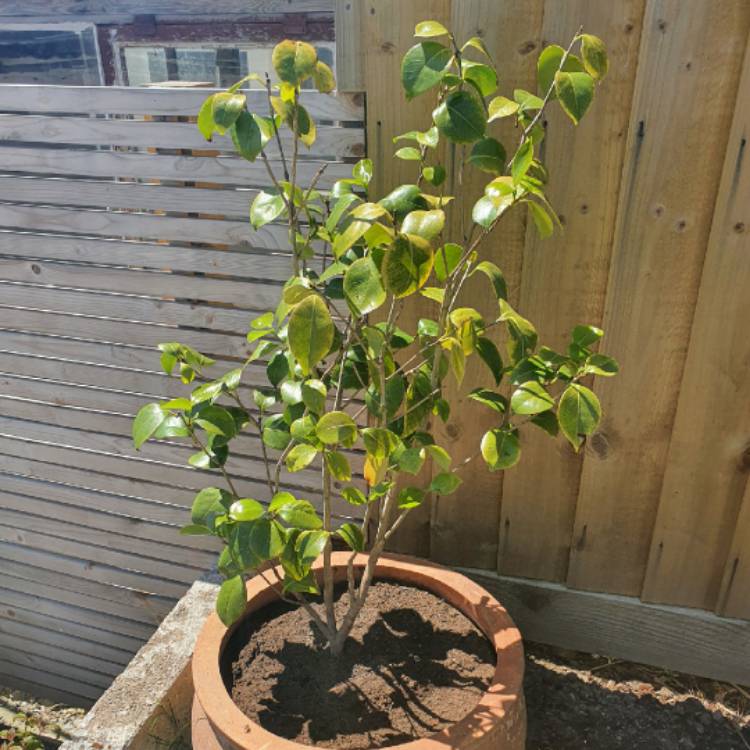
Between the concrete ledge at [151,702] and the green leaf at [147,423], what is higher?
the green leaf at [147,423]

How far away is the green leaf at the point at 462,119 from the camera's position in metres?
1.12

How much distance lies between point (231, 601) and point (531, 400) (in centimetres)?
62

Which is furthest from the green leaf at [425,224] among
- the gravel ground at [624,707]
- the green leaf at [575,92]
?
the gravel ground at [624,707]

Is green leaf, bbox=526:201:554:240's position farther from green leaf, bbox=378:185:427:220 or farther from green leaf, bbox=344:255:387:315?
green leaf, bbox=344:255:387:315

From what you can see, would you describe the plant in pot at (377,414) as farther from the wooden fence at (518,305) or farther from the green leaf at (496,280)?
the wooden fence at (518,305)

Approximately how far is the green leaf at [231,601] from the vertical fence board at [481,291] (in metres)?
0.72

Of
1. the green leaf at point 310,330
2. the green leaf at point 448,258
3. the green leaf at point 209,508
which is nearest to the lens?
the green leaf at point 310,330

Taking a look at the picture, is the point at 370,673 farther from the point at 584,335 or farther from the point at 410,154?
the point at 410,154

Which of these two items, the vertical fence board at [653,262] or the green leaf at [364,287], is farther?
the vertical fence board at [653,262]

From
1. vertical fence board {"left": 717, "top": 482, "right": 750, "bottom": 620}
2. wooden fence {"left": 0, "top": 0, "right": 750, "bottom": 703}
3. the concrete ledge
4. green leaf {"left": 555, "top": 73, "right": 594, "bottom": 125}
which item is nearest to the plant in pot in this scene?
green leaf {"left": 555, "top": 73, "right": 594, "bottom": 125}

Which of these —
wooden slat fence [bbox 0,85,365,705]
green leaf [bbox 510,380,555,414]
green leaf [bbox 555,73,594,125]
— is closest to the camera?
green leaf [bbox 555,73,594,125]

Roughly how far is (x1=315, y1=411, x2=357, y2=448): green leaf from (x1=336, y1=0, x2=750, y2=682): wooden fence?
0.67 meters

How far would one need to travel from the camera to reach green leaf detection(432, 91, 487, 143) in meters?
1.12

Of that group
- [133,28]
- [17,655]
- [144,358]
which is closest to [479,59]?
[144,358]
